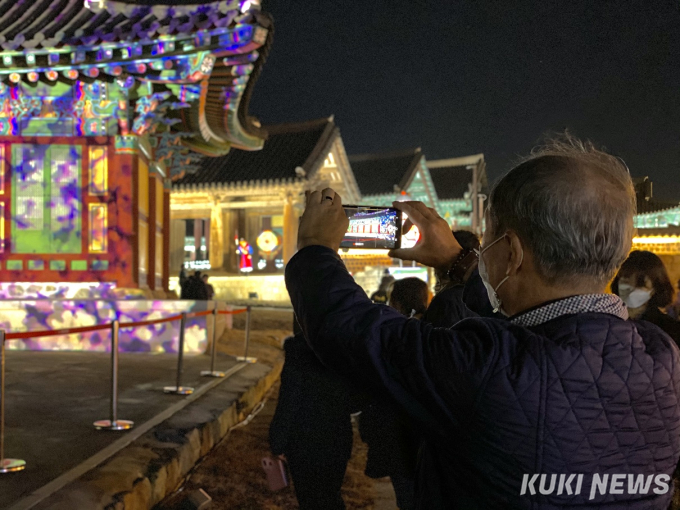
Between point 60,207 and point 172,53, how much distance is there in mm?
3116

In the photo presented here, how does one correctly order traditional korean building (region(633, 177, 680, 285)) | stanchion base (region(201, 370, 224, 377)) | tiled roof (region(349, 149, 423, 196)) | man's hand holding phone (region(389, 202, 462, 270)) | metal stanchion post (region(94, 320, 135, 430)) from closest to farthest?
1. man's hand holding phone (region(389, 202, 462, 270))
2. metal stanchion post (region(94, 320, 135, 430))
3. stanchion base (region(201, 370, 224, 377))
4. traditional korean building (region(633, 177, 680, 285))
5. tiled roof (region(349, 149, 423, 196))

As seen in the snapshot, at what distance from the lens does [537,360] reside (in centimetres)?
108

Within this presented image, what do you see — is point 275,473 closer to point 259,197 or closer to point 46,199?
point 46,199

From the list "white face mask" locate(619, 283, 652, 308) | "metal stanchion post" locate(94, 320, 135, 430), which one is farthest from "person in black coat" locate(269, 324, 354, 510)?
"metal stanchion post" locate(94, 320, 135, 430)

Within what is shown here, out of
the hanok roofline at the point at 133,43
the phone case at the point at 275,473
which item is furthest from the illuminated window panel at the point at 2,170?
the phone case at the point at 275,473

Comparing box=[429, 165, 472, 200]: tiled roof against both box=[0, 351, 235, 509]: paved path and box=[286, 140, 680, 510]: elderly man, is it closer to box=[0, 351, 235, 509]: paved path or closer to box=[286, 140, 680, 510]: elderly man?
box=[0, 351, 235, 509]: paved path

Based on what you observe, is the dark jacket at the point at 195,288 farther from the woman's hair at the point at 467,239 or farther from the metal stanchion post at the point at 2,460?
the woman's hair at the point at 467,239

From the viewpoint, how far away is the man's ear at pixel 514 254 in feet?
4.05

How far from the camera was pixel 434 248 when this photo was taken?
5.41 feet

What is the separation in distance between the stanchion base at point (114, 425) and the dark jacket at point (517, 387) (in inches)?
157

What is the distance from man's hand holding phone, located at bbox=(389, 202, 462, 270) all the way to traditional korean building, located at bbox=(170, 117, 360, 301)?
18815 mm

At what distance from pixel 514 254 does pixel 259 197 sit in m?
21.0

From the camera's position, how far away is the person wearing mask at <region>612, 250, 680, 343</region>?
3.20m

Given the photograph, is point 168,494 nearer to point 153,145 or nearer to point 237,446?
point 237,446
